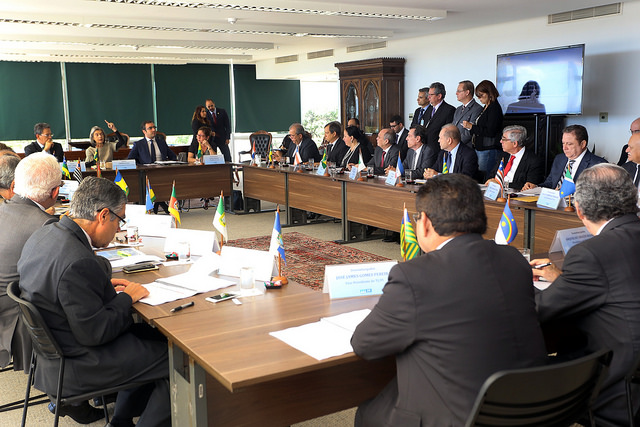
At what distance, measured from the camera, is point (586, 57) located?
8016mm

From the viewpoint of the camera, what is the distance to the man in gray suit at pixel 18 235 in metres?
2.63

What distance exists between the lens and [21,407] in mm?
2943

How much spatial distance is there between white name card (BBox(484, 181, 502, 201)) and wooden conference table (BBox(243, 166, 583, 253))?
0.07 m

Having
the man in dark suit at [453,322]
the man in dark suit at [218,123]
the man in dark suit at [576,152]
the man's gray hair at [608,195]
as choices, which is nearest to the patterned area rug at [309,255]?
the man in dark suit at [576,152]

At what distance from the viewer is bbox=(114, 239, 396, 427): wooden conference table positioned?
1764mm

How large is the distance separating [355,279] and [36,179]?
169 centimetres

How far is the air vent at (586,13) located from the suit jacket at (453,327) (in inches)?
279

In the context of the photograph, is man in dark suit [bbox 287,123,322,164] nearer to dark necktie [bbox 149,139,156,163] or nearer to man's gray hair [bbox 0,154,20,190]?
dark necktie [bbox 149,139,156,163]

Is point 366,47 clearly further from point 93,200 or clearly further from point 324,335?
point 324,335

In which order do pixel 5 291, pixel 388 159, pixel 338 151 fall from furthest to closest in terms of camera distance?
pixel 338 151 → pixel 388 159 → pixel 5 291

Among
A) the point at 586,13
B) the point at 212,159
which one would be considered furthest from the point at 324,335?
the point at 586,13

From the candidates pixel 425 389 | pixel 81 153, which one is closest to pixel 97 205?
pixel 425 389

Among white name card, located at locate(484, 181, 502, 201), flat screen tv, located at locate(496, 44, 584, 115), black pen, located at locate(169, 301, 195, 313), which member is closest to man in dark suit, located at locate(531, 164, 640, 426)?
black pen, located at locate(169, 301, 195, 313)

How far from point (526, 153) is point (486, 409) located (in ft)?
15.0
